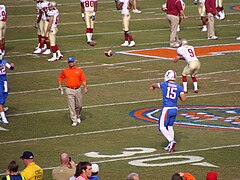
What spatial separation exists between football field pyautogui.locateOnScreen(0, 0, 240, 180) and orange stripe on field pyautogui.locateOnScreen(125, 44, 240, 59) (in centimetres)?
3

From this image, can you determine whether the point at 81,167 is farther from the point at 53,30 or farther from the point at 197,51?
the point at 197,51

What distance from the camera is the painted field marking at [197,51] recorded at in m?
33.9

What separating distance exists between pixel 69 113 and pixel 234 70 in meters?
7.53

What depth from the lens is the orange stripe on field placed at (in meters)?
34.0

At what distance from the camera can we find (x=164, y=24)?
4019 centimetres

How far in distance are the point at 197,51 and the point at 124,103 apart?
313 inches

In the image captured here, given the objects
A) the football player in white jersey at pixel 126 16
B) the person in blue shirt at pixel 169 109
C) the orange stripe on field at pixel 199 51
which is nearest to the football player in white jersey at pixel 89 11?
the football player in white jersey at pixel 126 16

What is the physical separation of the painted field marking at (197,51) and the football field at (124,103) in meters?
0.03

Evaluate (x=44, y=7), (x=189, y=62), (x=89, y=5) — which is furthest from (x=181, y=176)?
(x=89, y=5)

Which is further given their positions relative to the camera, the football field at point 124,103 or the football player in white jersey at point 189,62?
the football player in white jersey at point 189,62

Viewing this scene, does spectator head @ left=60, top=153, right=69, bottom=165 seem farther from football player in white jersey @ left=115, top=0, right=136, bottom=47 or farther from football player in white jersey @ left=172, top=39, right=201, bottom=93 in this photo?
football player in white jersey @ left=115, top=0, right=136, bottom=47

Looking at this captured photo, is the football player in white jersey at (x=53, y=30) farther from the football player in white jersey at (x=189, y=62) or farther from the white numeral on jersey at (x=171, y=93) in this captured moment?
the white numeral on jersey at (x=171, y=93)

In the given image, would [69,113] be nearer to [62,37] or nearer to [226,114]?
[226,114]

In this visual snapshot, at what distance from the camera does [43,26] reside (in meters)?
34.0
